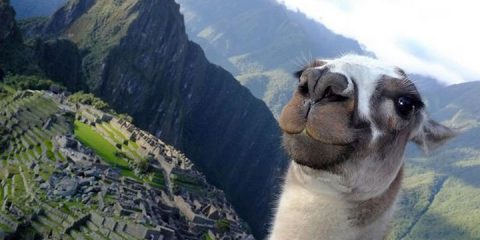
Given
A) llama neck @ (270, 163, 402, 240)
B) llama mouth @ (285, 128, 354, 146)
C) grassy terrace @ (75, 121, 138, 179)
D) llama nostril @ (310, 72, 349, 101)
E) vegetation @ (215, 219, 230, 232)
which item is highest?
llama nostril @ (310, 72, 349, 101)

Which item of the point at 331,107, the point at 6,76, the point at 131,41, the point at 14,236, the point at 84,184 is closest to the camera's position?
the point at 331,107

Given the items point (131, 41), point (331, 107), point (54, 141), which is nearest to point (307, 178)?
point (331, 107)

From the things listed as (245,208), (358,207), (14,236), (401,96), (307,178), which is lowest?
(245,208)

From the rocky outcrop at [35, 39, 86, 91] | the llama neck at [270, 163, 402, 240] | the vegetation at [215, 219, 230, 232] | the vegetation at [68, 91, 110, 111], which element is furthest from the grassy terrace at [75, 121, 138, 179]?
the rocky outcrop at [35, 39, 86, 91]

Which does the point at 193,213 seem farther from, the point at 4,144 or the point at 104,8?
the point at 104,8

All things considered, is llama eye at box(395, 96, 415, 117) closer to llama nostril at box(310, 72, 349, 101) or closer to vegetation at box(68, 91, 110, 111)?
llama nostril at box(310, 72, 349, 101)

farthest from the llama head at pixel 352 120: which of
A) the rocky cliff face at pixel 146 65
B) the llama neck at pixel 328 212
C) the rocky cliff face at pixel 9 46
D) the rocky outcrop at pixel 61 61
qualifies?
the rocky cliff face at pixel 146 65

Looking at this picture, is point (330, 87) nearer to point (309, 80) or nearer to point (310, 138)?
point (309, 80)
